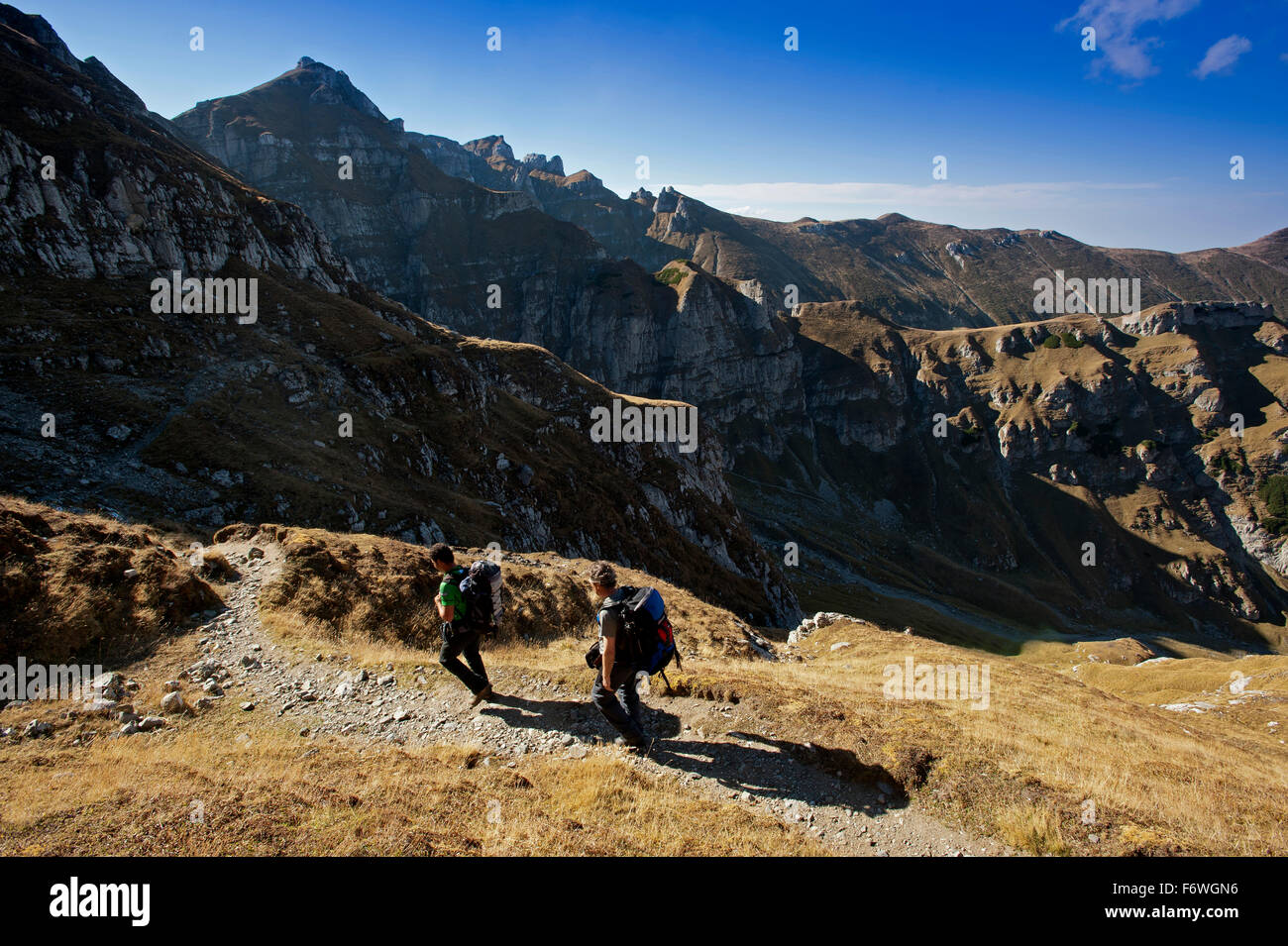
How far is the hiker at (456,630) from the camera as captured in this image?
448 inches

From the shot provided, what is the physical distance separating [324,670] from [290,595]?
5.30 meters

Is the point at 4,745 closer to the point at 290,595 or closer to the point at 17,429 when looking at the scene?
the point at 290,595

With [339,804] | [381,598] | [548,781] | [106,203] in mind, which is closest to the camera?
[339,804]

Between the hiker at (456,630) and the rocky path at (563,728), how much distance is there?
0.56 m

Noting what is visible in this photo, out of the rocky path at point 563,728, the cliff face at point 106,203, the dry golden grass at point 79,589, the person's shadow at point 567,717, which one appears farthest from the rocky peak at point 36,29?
the person's shadow at point 567,717

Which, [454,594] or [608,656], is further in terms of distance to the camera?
[454,594]

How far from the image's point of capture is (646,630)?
9.80m

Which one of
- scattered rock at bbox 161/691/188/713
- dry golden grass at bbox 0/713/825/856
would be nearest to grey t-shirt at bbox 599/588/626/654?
dry golden grass at bbox 0/713/825/856

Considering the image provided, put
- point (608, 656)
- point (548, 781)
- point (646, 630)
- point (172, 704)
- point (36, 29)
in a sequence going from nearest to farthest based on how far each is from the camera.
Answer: point (548, 781) < point (608, 656) < point (646, 630) < point (172, 704) < point (36, 29)

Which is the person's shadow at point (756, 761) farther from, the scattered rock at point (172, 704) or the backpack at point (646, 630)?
the scattered rock at point (172, 704)

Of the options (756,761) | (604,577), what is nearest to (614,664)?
(604,577)

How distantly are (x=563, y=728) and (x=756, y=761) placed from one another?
13.0 ft

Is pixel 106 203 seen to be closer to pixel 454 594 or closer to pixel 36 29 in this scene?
pixel 454 594
